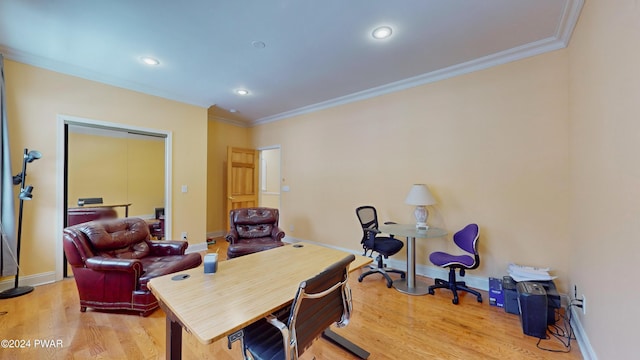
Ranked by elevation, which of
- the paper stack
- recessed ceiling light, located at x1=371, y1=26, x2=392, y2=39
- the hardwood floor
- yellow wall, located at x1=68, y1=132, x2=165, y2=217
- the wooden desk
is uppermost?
recessed ceiling light, located at x1=371, y1=26, x2=392, y2=39

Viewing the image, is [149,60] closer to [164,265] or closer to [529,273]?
[164,265]

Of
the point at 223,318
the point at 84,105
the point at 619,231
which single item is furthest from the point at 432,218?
the point at 84,105

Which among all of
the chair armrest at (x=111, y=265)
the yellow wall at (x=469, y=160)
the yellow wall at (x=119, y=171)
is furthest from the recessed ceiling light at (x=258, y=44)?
the yellow wall at (x=119, y=171)

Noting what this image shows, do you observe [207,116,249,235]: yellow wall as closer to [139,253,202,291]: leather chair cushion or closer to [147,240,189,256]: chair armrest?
[147,240,189,256]: chair armrest

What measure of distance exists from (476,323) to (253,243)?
286 cm

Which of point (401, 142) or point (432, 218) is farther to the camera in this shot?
point (401, 142)

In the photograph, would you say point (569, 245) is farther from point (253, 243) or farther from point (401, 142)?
point (253, 243)

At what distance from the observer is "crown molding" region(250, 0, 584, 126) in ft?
7.22

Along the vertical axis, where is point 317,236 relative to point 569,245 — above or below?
below

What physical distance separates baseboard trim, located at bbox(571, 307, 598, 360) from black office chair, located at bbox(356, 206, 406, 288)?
5.33 ft

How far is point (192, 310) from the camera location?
46.5 inches

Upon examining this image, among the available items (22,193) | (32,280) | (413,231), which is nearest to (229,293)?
(413,231)

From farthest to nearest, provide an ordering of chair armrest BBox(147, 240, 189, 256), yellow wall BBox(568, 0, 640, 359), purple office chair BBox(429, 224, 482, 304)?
chair armrest BBox(147, 240, 189, 256) < purple office chair BBox(429, 224, 482, 304) < yellow wall BBox(568, 0, 640, 359)

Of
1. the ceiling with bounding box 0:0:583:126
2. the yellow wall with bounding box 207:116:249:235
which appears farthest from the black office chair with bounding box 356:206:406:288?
the yellow wall with bounding box 207:116:249:235
